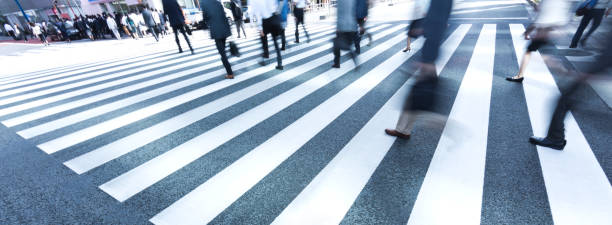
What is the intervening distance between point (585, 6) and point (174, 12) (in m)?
9.80

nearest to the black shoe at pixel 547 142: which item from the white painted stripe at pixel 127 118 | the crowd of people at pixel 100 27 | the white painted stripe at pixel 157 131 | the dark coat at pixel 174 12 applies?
the white painted stripe at pixel 157 131

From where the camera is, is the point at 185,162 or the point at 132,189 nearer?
the point at 132,189

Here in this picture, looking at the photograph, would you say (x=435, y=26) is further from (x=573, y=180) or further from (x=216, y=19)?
(x=216, y=19)

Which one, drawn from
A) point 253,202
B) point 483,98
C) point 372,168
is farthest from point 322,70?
point 253,202

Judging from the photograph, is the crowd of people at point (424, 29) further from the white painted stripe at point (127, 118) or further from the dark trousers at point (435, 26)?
the white painted stripe at point (127, 118)

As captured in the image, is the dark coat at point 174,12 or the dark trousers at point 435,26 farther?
the dark coat at point 174,12

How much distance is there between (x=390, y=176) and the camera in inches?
89.6

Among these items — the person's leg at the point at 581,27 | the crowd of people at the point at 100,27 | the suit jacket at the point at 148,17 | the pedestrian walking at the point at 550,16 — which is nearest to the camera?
the pedestrian walking at the point at 550,16

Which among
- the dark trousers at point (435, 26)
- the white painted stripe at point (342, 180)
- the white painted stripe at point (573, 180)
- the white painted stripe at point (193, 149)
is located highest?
the dark trousers at point (435, 26)

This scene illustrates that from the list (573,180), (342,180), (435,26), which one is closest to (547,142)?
(573,180)

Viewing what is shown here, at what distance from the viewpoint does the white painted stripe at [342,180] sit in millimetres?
1948

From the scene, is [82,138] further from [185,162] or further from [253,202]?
[253,202]

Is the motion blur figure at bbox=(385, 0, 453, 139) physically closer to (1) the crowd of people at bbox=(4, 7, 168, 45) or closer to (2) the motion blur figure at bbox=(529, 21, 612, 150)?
(2) the motion blur figure at bbox=(529, 21, 612, 150)

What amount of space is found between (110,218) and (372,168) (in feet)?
7.84
